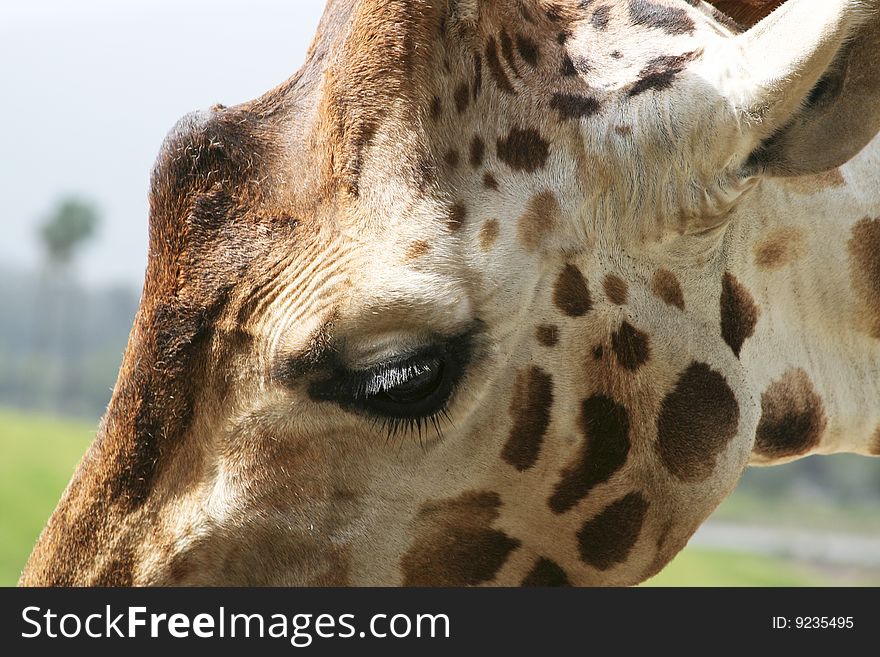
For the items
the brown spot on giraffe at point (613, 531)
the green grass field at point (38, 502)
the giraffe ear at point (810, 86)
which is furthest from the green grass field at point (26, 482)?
the giraffe ear at point (810, 86)

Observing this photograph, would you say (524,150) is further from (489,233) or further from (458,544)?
(458,544)

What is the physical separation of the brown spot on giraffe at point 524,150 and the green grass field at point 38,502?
835cm

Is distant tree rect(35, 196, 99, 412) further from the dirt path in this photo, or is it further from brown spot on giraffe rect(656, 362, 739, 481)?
brown spot on giraffe rect(656, 362, 739, 481)

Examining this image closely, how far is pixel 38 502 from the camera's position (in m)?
13.4

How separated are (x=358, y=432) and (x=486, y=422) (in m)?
0.29

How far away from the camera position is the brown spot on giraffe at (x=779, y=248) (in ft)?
7.77

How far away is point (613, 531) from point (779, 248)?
32.3 inches

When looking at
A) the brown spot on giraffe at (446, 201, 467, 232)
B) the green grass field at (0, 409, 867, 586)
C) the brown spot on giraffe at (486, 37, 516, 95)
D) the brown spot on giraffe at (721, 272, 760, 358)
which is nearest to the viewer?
the brown spot on giraffe at (446, 201, 467, 232)

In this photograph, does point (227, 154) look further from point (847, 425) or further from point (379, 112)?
point (847, 425)

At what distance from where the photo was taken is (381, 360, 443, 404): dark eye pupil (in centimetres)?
198

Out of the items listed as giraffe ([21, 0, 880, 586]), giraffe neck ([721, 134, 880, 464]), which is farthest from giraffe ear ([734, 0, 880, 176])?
giraffe neck ([721, 134, 880, 464])

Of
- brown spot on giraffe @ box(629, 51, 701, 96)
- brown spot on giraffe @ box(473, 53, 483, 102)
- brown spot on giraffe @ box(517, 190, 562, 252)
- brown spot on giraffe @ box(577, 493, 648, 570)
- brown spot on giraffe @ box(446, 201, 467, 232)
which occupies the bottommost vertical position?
brown spot on giraffe @ box(577, 493, 648, 570)

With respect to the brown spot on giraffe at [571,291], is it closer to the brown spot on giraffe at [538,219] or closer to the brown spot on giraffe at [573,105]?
the brown spot on giraffe at [538,219]

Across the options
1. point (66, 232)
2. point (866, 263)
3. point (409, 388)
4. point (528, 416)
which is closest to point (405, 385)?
point (409, 388)
